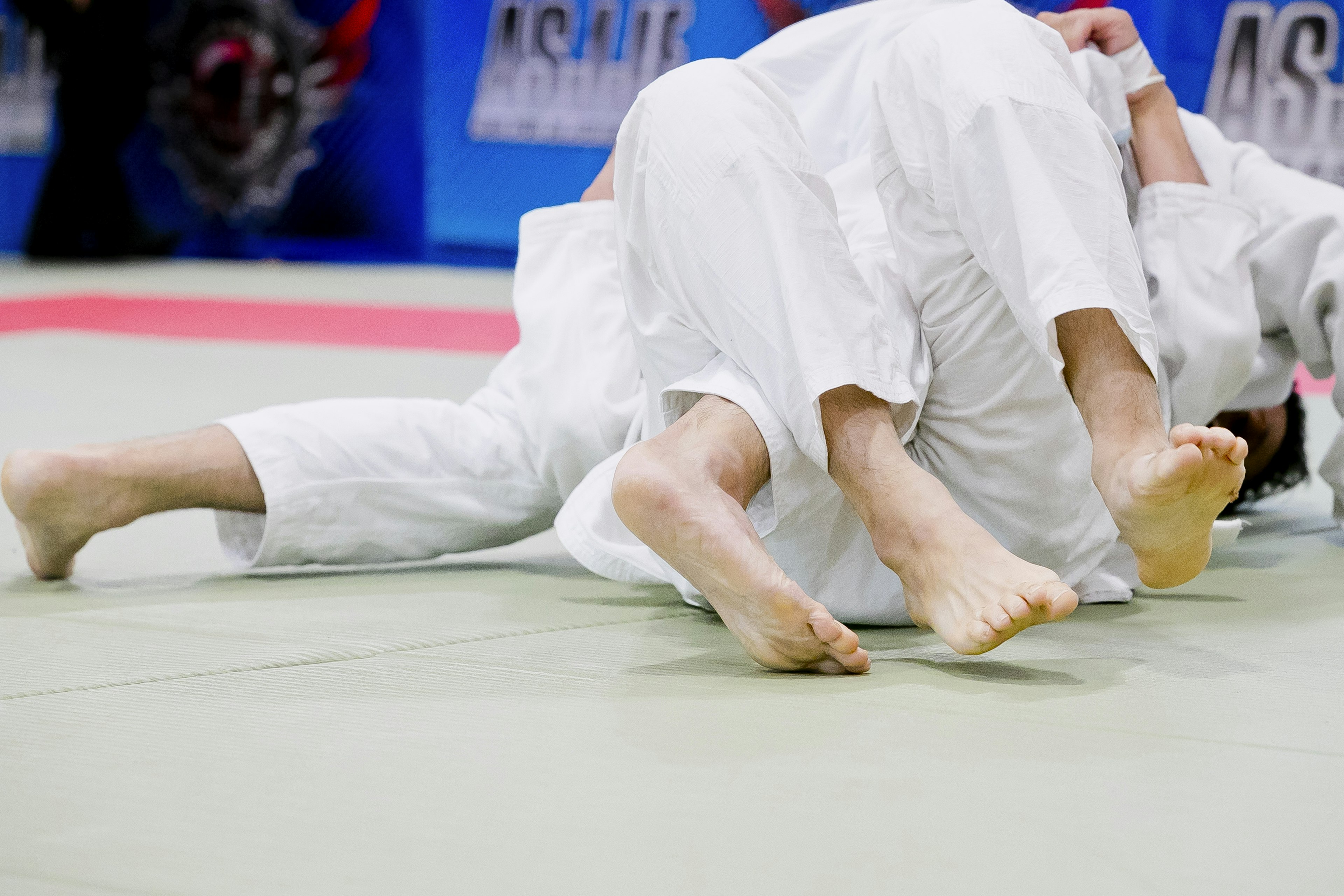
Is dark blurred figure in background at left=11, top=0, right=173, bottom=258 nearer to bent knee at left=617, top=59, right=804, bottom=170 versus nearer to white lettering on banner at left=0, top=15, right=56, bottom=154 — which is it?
white lettering on banner at left=0, top=15, right=56, bottom=154

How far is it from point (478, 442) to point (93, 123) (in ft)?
23.7

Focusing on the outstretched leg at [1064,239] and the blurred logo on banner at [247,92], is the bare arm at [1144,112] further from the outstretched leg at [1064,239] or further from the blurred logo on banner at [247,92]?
the blurred logo on banner at [247,92]

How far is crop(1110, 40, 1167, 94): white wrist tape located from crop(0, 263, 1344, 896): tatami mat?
0.60 m

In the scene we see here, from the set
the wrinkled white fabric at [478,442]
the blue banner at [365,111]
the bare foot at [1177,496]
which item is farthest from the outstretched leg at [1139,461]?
the blue banner at [365,111]

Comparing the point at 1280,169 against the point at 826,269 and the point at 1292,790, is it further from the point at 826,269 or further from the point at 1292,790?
the point at 1292,790

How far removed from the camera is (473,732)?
1012mm

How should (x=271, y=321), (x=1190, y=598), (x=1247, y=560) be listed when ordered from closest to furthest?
1. (x=1190, y=598)
2. (x=1247, y=560)
3. (x=271, y=321)

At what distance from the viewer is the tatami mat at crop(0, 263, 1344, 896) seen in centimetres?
79

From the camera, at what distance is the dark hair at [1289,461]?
1967 millimetres

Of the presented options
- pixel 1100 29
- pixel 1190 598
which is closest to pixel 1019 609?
pixel 1190 598

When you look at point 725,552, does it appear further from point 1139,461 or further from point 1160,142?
point 1160,142

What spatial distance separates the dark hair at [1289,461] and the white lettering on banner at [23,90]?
24.9ft

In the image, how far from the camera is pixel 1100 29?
172 centimetres

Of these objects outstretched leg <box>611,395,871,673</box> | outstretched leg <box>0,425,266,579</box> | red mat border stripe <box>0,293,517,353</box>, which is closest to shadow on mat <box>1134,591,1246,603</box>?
outstretched leg <box>611,395,871,673</box>
